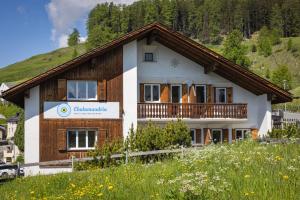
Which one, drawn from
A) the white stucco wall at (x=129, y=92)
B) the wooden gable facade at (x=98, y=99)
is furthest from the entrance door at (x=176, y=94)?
the wooden gable facade at (x=98, y=99)

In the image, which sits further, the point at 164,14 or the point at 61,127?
the point at 164,14

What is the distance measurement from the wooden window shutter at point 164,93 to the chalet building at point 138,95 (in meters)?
0.06

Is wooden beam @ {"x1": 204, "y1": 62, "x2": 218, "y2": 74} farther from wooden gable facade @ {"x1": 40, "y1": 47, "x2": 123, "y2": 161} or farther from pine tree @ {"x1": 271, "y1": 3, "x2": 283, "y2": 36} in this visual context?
pine tree @ {"x1": 271, "y1": 3, "x2": 283, "y2": 36}

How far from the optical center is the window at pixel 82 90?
27.8 metres

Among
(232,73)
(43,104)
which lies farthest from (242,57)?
(43,104)

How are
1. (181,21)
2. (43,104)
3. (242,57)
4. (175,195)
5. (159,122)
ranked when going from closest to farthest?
(175,195)
(43,104)
(159,122)
(242,57)
(181,21)

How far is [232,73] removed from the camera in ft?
98.7

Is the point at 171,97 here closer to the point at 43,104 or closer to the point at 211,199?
the point at 43,104

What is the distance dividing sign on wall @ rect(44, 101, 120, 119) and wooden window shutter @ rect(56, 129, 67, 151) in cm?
91

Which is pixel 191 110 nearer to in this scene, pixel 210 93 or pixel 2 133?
pixel 210 93

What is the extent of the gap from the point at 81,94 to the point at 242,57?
7523 centimetres

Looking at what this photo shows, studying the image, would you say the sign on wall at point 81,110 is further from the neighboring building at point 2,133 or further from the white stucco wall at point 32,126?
the neighboring building at point 2,133

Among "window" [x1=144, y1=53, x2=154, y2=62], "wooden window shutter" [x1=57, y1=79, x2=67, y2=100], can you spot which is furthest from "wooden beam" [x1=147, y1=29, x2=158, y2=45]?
"wooden window shutter" [x1=57, y1=79, x2=67, y2=100]

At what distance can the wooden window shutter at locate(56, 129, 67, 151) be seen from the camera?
1061 inches
